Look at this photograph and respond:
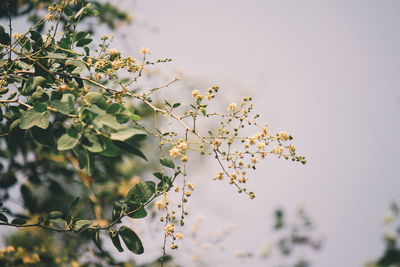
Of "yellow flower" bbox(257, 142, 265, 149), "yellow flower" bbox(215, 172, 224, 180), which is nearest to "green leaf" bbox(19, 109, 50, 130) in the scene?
"yellow flower" bbox(215, 172, 224, 180)

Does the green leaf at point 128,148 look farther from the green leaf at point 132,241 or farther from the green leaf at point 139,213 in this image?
the green leaf at point 132,241

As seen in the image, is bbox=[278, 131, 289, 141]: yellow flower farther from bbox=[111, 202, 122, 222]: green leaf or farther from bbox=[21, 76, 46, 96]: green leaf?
bbox=[21, 76, 46, 96]: green leaf

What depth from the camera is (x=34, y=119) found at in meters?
1.34

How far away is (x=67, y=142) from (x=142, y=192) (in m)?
0.39

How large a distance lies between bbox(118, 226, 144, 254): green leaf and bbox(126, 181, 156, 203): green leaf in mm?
150

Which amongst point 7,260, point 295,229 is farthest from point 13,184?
point 295,229

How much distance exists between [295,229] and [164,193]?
3400mm

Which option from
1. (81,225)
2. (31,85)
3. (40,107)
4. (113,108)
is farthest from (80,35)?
(81,225)

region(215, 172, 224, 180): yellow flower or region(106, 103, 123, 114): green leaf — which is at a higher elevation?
region(106, 103, 123, 114): green leaf

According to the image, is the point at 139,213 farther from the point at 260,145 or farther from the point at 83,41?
the point at 83,41

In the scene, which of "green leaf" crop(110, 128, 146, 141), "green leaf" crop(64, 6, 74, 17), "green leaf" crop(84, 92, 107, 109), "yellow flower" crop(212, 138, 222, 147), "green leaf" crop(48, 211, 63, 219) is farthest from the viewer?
"green leaf" crop(64, 6, 74, 17)

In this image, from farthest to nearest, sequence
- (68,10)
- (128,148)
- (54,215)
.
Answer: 1. (68,10)
2. (54,215)
3. (128,148)

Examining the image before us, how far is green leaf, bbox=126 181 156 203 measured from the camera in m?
1.40

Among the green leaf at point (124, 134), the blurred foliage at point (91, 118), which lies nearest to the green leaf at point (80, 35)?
the blurred foliage at point (91, 118)
